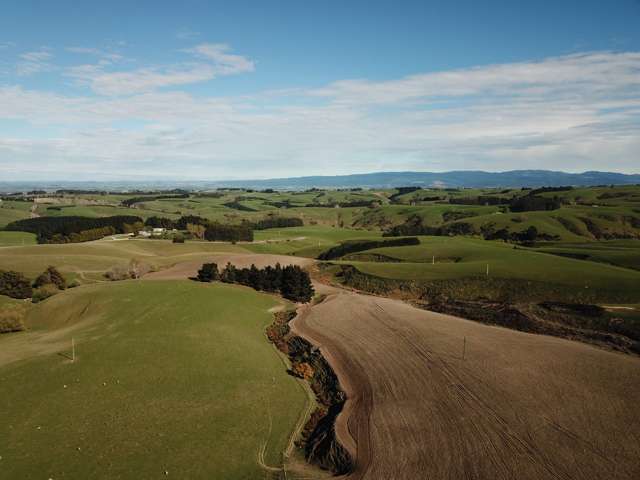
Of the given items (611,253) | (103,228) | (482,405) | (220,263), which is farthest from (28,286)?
(611,253)

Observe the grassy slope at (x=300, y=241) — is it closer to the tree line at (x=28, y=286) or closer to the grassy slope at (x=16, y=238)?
the tree line at (x=28, y=286)

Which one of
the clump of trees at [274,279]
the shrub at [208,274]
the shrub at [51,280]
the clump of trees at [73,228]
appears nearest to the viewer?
the clump of trees at [274,279]

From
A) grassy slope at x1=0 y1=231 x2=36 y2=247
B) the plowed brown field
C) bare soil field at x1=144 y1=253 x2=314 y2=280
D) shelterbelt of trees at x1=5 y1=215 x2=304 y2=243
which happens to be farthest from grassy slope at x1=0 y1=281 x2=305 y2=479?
grassy slope at x1=0 y1=231 x2=36 y2=247

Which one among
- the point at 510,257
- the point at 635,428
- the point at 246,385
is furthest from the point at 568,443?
the point at 510,257

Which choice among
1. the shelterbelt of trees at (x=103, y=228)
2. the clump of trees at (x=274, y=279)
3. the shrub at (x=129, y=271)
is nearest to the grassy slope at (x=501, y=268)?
the clump of trees at (x=274, y=279)

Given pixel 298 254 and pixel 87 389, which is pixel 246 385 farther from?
pixel 298 254
